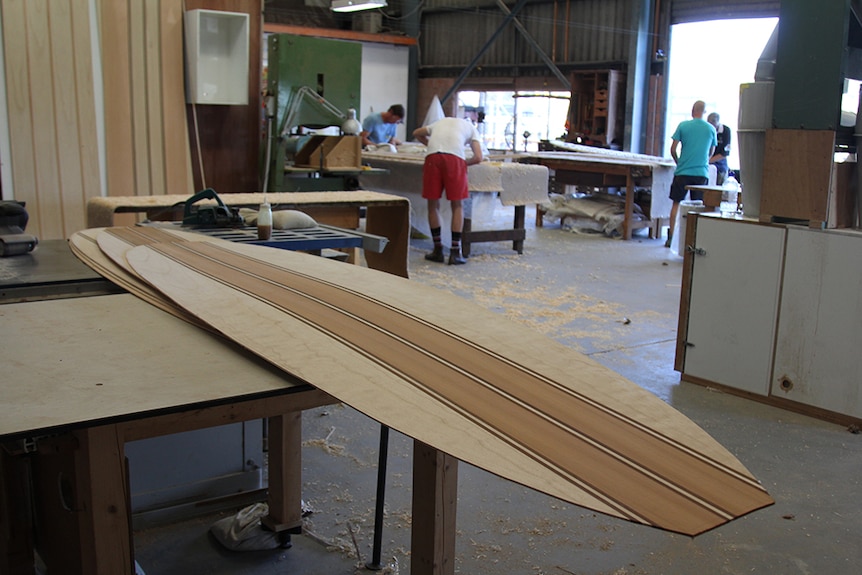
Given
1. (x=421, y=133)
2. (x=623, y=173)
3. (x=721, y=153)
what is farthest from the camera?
(x=721, y=153)

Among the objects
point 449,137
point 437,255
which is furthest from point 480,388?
point 437,255

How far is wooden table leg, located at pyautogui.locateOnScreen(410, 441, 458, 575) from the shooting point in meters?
1.58

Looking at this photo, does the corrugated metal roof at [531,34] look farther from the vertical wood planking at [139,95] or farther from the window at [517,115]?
the vertical wood planking at [139,95]

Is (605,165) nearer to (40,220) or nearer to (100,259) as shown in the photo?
(40,220)

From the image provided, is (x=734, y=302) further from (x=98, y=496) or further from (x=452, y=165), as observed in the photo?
(x=452, y=165)

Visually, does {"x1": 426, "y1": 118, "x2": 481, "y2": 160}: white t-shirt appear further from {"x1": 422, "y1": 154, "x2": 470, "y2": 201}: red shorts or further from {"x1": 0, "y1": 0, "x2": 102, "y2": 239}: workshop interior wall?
{"x1": 0, "y1": 0, "x2": 102, "y2": 239}: workshop interior wall

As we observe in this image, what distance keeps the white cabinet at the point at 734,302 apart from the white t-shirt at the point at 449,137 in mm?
3206

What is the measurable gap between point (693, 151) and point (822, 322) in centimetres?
478

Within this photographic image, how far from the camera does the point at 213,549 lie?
2418 mm

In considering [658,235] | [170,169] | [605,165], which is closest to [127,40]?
[170,169]

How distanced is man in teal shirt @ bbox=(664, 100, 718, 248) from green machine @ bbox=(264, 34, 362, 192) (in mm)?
3690

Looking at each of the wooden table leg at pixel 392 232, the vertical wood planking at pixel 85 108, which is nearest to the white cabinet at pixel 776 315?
the wooden table leg at pixel 392 232

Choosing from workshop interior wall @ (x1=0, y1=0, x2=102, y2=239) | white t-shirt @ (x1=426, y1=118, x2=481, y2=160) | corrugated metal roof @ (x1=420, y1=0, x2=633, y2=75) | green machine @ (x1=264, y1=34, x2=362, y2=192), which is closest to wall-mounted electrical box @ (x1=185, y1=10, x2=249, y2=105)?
green machine @ (x1=264, y1=34, x2=362, y2=192)

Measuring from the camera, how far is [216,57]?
4.94 metres
